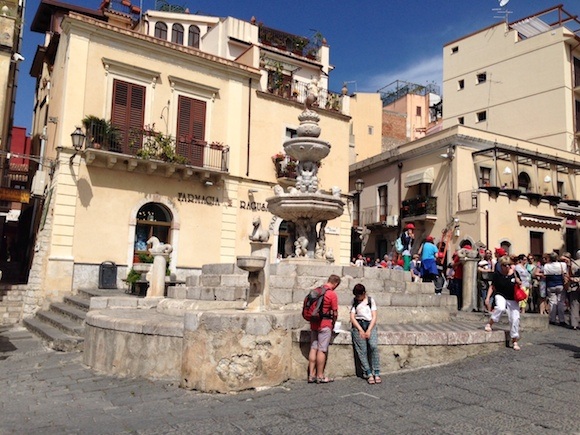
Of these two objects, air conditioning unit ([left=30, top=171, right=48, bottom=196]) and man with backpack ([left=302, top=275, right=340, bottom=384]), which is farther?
air conditioning unit ([left=30, top=171, right=48, bottom=196])

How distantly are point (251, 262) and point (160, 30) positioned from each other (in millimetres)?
22577

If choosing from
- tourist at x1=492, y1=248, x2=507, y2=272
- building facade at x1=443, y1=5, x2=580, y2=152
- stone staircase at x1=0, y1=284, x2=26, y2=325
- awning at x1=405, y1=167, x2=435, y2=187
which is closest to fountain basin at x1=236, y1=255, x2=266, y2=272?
tourist at x1=492, y1=248, x2=507, y2=272

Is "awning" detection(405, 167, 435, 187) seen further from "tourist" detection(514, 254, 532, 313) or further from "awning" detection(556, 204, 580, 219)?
"tourist" detection(514, 254, 532, 313)

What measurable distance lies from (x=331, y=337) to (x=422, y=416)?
1908 mm

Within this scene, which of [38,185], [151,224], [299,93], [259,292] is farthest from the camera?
[299,93]

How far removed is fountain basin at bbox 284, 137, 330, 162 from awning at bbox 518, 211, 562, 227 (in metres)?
17.5

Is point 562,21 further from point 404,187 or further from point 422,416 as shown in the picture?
point 422,416

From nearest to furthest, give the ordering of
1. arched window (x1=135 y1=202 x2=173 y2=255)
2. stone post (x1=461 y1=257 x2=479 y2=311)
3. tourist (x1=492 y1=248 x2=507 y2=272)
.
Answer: tourist (x1=492 y1=248 x2=507 y2=272), stone post (x1=461 y1=257 x2=479 y2=311), arched window (x1=135 y1=202 x2=173 y2=255)

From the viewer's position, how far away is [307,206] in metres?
10.6

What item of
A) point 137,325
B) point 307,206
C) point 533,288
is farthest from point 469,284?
point 137,325

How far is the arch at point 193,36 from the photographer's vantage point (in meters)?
26.7

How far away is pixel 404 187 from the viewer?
2817 centimetres

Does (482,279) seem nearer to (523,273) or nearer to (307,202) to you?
(523,273)

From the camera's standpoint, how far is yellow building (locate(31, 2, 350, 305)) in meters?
16.8
